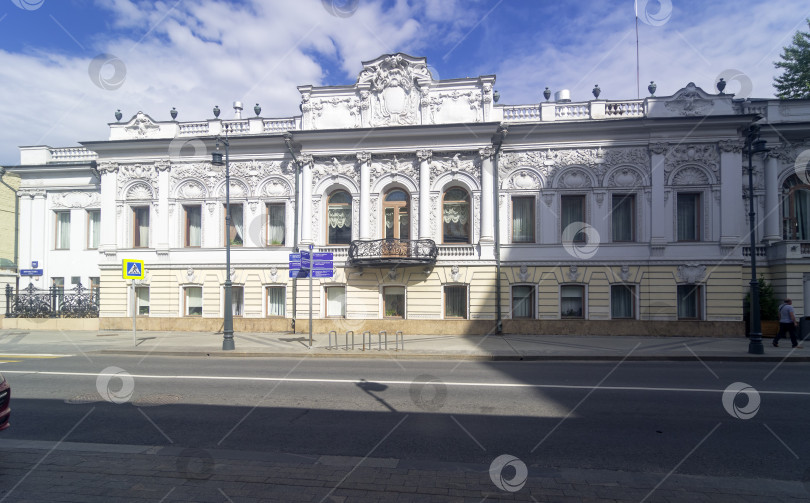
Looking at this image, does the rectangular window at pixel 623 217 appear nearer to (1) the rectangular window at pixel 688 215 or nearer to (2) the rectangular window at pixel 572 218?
(2) the rectangular window at pixel 572 218

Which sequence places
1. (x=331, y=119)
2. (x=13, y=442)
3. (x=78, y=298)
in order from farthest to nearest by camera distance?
(x=78, y=298) → (x=331, y=119) → (x=13, y=442)

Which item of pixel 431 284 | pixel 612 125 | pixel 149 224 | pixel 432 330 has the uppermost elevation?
pixel 612 125

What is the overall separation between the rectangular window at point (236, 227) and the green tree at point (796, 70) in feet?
106

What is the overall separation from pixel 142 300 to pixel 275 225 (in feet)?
25.9

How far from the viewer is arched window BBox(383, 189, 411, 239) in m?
21.5

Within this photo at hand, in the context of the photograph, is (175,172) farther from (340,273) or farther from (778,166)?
(778,166)

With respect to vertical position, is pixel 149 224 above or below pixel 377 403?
above

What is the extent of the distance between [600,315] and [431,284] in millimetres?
7751

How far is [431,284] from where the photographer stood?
20.6 m

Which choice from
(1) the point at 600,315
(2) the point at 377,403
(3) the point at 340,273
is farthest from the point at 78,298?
(1) the point at 600,315

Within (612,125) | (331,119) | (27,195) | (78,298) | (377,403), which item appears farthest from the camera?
(27,195)

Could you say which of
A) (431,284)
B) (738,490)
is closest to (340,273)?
(431,284)

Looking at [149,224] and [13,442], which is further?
[149,224]

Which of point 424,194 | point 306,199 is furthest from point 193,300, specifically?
point 424,194
